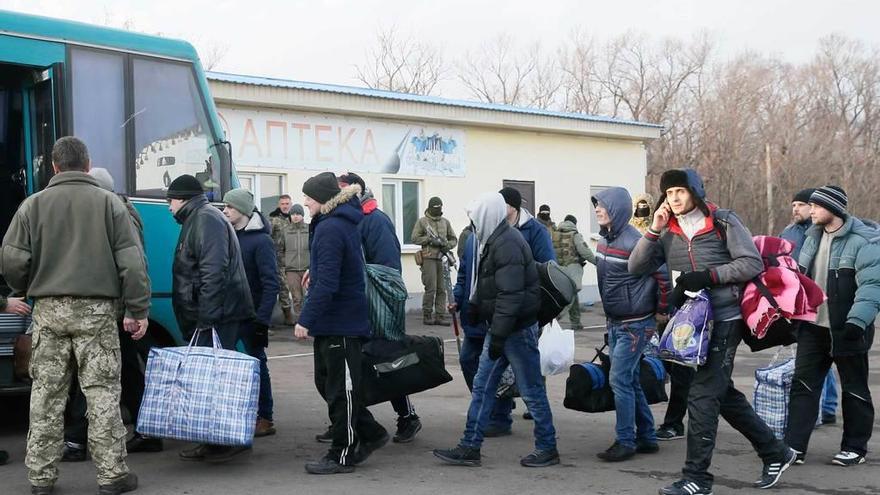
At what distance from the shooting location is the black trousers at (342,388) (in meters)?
6.37

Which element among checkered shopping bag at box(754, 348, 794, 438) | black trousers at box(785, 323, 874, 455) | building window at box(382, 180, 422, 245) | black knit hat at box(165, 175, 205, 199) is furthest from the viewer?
building window at box(382, 180, 422, 245)

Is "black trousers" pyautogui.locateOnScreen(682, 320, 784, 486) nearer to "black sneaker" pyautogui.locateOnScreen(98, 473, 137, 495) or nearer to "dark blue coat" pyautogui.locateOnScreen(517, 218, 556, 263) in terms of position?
"dark blue coat" pyautogui.locateOnScreen(517, 218, 556, 263)

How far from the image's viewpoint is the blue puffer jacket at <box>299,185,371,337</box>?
626 centimetres

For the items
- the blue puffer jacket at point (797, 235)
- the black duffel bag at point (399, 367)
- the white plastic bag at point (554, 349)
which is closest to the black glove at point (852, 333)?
the white plastic bag at point (554, 349)

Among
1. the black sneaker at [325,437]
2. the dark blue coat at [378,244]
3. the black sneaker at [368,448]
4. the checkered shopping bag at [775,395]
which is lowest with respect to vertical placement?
the black sneaker at [325,437]

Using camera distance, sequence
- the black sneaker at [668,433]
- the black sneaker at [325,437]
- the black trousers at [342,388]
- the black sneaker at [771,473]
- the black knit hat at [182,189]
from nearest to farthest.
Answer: the black sneaker at [771,473] < the black trousers at [342,388] < the black knit hat at [182,189] < the black sneaker at [325,437] < the black sneaker at [668,433]

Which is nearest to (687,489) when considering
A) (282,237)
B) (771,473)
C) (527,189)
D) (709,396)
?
(709,396)

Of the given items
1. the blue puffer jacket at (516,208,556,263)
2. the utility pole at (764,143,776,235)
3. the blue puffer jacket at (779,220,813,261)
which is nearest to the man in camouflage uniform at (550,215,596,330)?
the blue puffer jacket at (779,220,813,261)

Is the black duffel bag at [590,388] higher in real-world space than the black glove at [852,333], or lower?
lower

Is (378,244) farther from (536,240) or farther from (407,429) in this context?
(407,429)

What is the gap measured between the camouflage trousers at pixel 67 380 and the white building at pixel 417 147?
10.1 metres

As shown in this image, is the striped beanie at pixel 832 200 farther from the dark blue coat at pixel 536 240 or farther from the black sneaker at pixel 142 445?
the black sneaker at pixel 142 445

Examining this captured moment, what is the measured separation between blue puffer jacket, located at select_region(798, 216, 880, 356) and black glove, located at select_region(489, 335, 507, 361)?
212 cm

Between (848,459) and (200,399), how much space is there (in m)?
4.07
